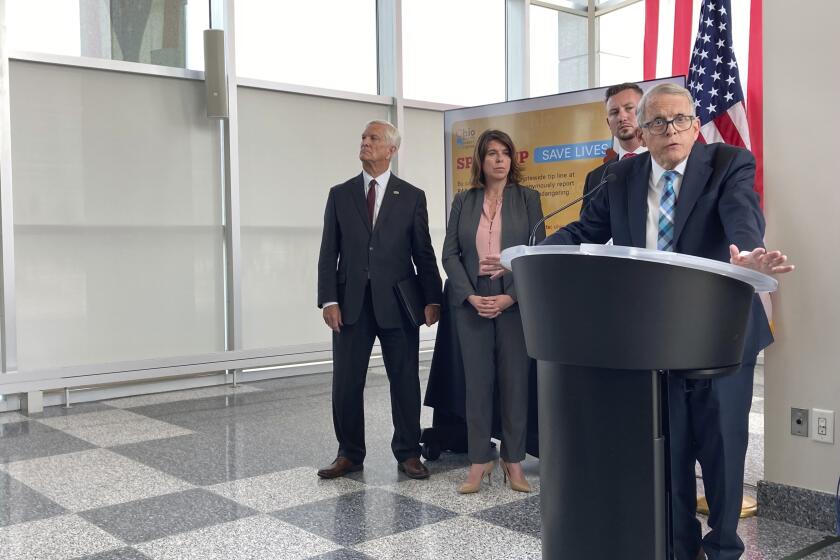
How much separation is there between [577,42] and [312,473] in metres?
6.60

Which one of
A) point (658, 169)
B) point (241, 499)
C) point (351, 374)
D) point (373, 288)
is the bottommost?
point (241, 499)

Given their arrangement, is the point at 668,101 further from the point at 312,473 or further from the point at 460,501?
the point at 312,473

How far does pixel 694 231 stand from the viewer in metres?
2.40

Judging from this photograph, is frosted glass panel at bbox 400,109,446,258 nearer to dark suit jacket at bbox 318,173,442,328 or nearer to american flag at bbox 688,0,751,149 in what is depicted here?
american flag at bbox 688,0,751,149

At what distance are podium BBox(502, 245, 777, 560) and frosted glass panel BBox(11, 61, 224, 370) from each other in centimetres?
495

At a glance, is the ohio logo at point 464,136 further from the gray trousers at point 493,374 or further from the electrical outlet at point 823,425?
the electrical outlet at point 823,425

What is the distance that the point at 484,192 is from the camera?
3822 millimetres

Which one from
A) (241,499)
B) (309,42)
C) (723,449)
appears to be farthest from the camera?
(309,42)

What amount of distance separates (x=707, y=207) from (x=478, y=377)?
1.55 metres

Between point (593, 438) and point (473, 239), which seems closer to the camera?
point (593, 438)

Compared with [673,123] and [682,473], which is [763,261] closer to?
[673,123]

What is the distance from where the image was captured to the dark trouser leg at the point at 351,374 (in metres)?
3.93

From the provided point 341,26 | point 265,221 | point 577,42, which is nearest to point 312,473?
point 265,221

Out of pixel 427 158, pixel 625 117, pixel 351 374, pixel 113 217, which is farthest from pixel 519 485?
pixel 427 158
